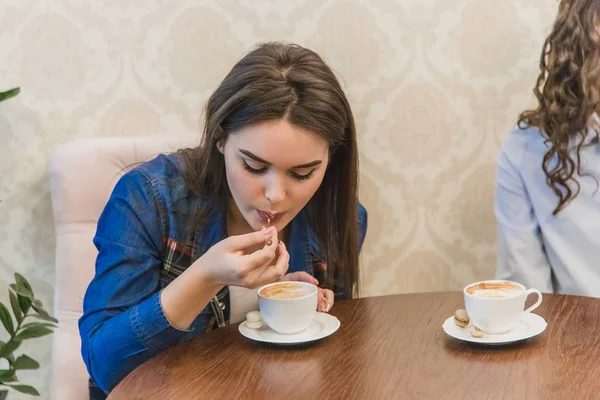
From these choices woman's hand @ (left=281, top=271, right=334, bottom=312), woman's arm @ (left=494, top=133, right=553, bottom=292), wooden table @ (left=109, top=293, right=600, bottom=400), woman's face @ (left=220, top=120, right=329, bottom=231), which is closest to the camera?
wooden table @ (left=109, top=293, right=600, bottom=400)

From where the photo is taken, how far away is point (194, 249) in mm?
1468

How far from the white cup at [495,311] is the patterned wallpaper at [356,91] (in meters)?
1.00

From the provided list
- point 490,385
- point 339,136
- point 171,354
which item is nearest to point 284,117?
point 339,136

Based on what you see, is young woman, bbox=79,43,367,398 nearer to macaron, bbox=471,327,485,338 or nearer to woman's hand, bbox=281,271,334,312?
woman's hand, bbox=281,271,334,312

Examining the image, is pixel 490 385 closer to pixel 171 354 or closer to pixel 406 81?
pixel 171 354

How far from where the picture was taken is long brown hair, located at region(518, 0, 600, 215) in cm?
176

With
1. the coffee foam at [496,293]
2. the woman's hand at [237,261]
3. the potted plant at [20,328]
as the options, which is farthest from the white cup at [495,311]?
the potted plant at [20,328]

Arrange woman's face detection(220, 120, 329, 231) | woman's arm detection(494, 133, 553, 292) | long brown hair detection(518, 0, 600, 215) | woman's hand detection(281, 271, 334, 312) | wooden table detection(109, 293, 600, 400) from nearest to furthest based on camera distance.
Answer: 1. wooden table detection(109, 293, 600, 400)
2. woman's face detection(220, 120, 329, 231)
3. woman's hand detection(281, 271, 334, 312)
4. long brown hair detection(518, 0, 600, 215)
5. woman's arm detection(494, 133, 553, 292)

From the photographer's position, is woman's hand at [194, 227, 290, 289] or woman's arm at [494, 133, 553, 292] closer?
woman's hand at [194, 227, 290, 289]

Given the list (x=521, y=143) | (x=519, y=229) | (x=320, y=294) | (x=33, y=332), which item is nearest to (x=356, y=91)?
(x=521, y=143)

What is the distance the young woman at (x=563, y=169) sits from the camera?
1.77m

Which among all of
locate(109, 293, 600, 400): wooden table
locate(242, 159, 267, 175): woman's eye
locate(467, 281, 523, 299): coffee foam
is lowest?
locate(109, 293, 600, 400): wooden table

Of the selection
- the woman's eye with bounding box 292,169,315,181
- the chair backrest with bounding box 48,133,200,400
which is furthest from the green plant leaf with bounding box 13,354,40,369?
the woman's eye with bounding box 292,169,315,181

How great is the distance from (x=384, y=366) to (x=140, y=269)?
0.50m
